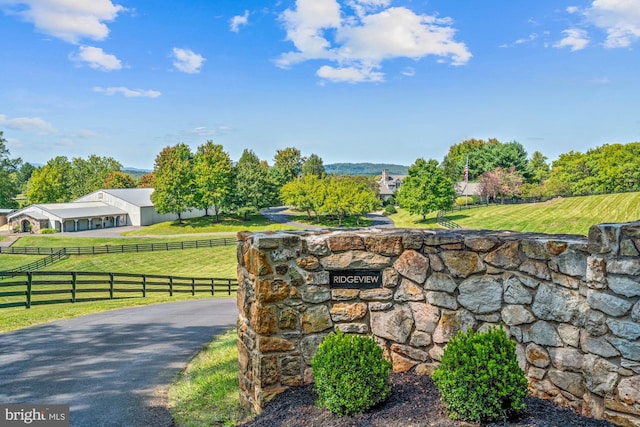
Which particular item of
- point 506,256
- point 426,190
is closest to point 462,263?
point 506,256

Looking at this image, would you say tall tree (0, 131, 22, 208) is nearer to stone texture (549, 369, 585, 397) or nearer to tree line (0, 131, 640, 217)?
tree line (0, 131, 640, 217)

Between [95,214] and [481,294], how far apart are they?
59.2m

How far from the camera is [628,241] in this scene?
141 inches

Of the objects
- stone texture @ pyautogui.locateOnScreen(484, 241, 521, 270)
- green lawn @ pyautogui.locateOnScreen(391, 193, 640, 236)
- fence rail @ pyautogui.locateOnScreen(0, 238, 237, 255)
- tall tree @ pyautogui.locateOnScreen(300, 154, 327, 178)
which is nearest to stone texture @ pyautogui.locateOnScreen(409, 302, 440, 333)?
stone texture @ pyautogui.locateOnScreen(484, 241, 521, 270)

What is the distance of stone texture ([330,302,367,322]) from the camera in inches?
192

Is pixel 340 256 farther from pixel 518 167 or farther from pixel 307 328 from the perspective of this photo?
pixel 518 167

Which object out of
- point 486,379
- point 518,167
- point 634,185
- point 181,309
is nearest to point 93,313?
point 181,309

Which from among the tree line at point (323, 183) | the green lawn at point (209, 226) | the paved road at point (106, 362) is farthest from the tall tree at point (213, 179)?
the paved road at point (106, 362)

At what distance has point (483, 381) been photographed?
11.8 ft

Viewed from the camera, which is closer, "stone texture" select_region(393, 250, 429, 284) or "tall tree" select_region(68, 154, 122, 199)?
"stone texture" select_region(393, 250, 429, 284)

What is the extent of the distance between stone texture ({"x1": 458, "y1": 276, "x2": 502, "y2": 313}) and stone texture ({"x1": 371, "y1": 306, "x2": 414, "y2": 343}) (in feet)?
2.02

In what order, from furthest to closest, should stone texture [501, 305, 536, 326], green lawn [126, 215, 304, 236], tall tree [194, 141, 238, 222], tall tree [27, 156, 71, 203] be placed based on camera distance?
tall tree [27, 156, 71, 203] < tall tree [194, 141, 238, 222] < green lawn [126, 215, 304, 236] < stone texture [501, 305, 536, 326]

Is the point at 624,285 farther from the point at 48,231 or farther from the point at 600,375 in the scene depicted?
the point at 48,231

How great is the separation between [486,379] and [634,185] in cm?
6632
